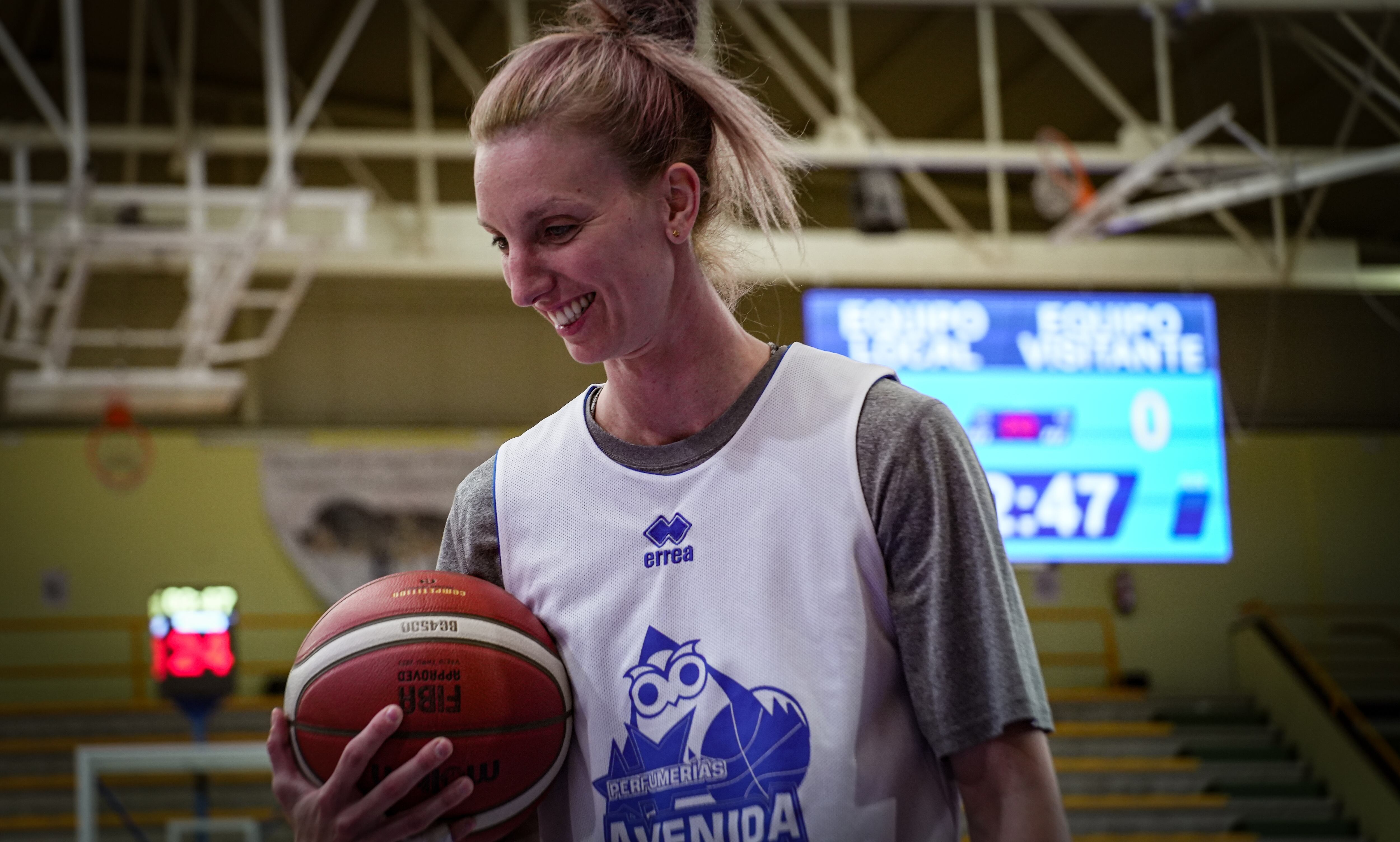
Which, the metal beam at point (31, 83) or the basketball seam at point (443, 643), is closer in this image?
the basketball seam at point (443, 643)

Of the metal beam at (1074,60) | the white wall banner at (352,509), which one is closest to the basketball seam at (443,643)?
the metal beam at (1074,60)

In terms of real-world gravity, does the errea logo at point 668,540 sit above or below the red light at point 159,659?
below

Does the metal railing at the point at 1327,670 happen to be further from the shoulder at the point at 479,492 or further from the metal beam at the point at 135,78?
the shoulder at the point at 479,492

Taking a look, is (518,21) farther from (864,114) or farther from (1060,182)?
(1060,182)

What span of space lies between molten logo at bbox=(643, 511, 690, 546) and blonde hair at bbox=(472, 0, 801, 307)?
0.30 metres

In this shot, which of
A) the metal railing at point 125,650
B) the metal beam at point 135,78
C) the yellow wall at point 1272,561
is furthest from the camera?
the yellow wall at point 1272,561

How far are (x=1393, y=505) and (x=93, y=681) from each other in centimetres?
1074

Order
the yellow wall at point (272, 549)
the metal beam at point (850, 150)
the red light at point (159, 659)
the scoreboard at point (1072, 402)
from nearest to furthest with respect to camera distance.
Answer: the scoreboard at point (1072, 402), the red light at point (159, 659), the metal beam at point (850, 150), the yellow wall at point (272, 549)

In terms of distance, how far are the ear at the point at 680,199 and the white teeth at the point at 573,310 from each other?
11 cm

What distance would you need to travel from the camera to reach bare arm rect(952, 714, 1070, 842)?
1.32m

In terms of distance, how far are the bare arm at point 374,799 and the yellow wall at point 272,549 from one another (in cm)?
980

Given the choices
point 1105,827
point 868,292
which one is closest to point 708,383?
point 868,292

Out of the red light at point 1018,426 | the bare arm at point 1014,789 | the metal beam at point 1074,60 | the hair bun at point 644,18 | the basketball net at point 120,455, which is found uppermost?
the metal beam at point 1074,60

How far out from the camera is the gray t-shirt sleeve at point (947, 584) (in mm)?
1348
